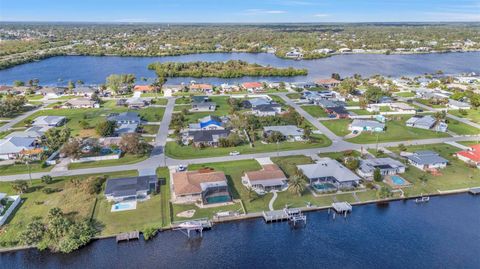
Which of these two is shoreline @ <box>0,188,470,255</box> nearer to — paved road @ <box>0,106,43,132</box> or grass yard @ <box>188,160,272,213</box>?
grass yard @ <box>188,160,272,213</box>

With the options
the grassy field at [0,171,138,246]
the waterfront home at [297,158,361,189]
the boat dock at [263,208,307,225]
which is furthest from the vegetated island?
the boat dock at [263,208,307,225]

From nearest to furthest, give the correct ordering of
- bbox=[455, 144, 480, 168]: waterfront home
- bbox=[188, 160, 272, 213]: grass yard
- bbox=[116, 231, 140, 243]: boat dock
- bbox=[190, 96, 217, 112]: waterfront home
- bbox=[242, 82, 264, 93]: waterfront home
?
bbox=[116, 231, 140, 243]: boat dock < bbox=[188, 160, 272, 213]: grass yard < bbox=[455, 144, 480, 168]: waterfront home < bbox=[190, 96, 217, 112]: waterfront home < bbox=[242, 82, 264, 93]: waterfront home

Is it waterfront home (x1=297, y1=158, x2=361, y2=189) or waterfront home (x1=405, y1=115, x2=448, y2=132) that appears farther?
waterfront home (x1=405, y1=115, x2=448, y2=132)

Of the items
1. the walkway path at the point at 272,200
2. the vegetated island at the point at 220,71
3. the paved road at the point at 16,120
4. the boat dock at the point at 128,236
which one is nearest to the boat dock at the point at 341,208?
the walkway path at the point at 272,200

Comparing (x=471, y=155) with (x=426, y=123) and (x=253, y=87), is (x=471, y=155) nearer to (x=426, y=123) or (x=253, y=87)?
(x=426, y=123)

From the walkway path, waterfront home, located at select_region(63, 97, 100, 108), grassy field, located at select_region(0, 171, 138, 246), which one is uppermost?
waterfront home, located at select_region(63, 97, 100, 108)

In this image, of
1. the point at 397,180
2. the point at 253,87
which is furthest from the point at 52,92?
the point at 397,180
